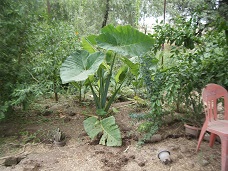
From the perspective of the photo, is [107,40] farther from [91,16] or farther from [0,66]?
[91,16]

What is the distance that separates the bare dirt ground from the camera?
175 centimetres

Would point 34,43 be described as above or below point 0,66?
above

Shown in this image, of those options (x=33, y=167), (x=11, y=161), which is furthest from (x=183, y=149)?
(x=11, y=161)

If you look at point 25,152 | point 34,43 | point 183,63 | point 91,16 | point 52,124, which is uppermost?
point 91,16

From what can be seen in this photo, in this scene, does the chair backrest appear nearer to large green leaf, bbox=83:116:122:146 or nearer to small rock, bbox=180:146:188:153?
small rock, bbox=180:146:188:153

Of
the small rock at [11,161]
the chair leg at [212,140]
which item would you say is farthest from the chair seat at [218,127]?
the small rock at [11,161]

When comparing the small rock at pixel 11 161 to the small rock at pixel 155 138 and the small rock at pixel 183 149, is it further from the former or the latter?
the small rock at pixel 183 149

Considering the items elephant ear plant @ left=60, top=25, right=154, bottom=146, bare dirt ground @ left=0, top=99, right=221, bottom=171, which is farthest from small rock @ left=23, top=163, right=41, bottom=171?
elephant ear plant @ left=60, top=25, right=154, bottom=146

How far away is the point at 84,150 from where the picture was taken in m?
2.01

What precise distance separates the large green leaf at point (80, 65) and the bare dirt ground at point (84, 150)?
691 mm

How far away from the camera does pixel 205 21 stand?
208 cm

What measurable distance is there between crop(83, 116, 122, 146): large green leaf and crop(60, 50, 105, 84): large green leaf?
21.3 inches

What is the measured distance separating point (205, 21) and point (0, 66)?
217 cm

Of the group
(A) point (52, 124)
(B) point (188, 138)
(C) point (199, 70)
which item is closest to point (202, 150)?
(B) point (188, 138)
